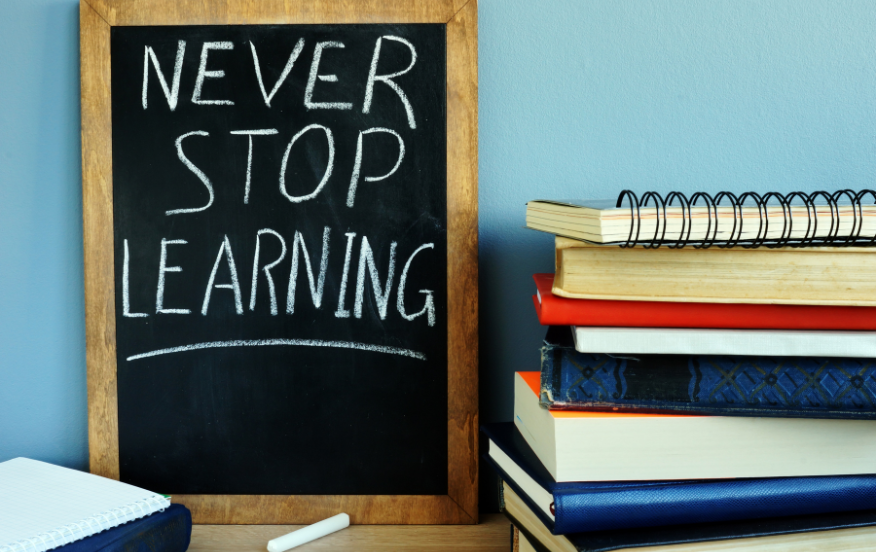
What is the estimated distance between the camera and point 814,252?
543mm

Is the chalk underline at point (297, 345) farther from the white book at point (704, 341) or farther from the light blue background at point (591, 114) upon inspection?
the white book at point (704, 341)

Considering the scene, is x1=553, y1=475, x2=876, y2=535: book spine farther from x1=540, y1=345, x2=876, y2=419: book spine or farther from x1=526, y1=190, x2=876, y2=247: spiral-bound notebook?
x1=526, y1=190, x2=876, y2=247: spiral-bound notebook

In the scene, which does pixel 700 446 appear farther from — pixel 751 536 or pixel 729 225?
pixel 729 225

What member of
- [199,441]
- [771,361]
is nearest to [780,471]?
[771,361]

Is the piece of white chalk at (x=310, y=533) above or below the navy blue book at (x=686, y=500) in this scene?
below

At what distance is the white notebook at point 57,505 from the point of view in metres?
0.60

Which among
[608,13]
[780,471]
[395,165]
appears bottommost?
[780,471]

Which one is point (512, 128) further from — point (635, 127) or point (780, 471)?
point (780, 471)

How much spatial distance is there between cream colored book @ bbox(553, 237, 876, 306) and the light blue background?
0.95ft

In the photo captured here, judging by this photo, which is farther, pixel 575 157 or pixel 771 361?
pixel 575 157

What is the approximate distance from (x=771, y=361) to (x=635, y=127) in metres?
0.39

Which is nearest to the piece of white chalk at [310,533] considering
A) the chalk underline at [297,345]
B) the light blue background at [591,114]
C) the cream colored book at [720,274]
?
the chalk underline at [297,345]

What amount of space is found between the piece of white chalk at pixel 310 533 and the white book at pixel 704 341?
432 millimetres

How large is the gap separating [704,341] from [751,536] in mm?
190
